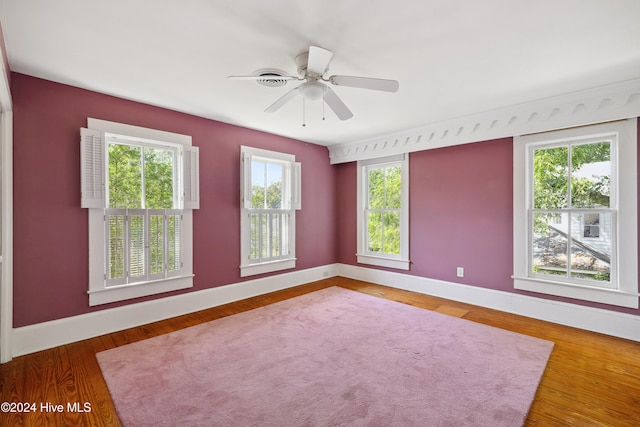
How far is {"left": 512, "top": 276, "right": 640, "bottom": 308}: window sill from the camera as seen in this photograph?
2871 millimetres

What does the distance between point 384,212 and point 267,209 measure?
197 cm

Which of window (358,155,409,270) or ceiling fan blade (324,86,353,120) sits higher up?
ceiling fan blade (324,86,353,120)

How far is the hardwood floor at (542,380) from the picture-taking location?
1.76 metres

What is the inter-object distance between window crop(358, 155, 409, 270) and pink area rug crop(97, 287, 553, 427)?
1.62 m

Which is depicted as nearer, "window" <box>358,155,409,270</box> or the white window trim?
the white window trim

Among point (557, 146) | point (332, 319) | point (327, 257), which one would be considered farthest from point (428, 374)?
point (327, 257)

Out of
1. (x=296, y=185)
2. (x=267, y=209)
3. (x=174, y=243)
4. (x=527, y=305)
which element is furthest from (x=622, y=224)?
(x=174, y=243)

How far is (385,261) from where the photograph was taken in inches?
191

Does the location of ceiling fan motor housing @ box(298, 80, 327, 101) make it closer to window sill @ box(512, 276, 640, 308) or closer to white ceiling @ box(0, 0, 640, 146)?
white ceiling @ box(0, 0, 640, 146)

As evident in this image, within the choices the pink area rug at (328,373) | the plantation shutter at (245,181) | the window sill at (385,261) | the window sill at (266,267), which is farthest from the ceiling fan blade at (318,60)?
the window sill at (385,261)

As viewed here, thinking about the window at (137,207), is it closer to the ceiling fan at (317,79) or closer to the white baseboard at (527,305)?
the ceiling fan at (317,79)

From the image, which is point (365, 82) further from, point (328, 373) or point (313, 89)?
point (328, 373)

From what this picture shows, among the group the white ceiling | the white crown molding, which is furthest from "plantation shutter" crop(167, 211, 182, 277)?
the white crown molding

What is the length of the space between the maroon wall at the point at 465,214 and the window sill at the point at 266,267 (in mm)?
1920
